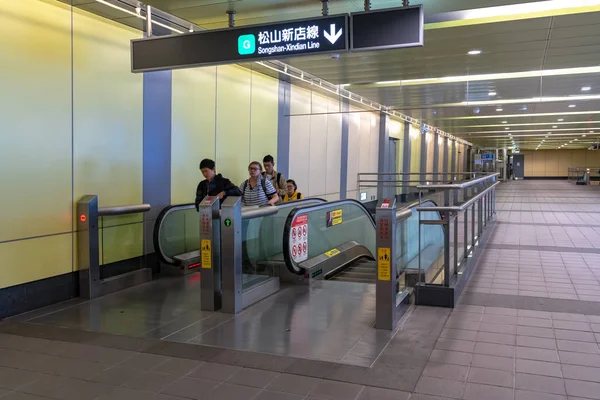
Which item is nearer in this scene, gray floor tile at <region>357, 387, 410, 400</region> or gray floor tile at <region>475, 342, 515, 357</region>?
gray floor tile at <region>357, 387, 410, 400</region>

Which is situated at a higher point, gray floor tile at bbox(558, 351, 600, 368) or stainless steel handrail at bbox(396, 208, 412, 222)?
stainless steel handrail at bbox(396, 208, 412, 222)

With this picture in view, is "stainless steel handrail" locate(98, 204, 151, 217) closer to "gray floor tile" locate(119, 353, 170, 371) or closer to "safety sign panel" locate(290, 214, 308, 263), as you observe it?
"safety sign panel" locate(290, 214, 308, 263)

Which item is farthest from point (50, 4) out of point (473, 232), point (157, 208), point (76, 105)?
point (473, 232)

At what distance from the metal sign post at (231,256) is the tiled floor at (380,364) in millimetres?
965

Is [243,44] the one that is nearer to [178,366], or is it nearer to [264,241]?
[264,241]

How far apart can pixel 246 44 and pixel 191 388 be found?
290 centimetres

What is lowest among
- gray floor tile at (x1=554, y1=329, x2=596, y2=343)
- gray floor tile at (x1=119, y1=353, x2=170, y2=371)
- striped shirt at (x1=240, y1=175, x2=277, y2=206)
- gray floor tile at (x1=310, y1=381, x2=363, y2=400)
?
gray floor tile at (x1=119, y1=353, x2=170, y2=371)

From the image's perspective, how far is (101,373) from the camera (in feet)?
10.6

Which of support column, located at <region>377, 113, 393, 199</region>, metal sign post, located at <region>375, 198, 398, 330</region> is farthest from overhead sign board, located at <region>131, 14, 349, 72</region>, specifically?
support column, located at <region>377, 113, 393, 199</region>

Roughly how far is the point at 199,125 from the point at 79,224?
261 centimetres

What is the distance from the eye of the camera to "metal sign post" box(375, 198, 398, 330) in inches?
162

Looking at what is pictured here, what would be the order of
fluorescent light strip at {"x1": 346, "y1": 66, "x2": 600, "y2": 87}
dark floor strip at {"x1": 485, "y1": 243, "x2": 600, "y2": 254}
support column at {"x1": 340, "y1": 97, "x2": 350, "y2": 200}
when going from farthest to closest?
support column at {"x1": 340, "y1": 97, "x2": 350, "y2": 200} → fluorescent light strip at {"x1": 346, "y1": 66, "x2": 600, "y2": 87} → dark floor strip at {"x1": 485, "y1": 243, "x2": 600, "y2": 254}

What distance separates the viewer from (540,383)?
303 centimetres

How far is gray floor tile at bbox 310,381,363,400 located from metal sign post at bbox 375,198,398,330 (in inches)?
46.1
